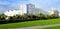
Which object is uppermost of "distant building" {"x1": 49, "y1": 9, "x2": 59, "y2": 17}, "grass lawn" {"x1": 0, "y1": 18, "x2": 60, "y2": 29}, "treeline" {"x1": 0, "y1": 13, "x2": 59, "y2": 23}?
"distant building" {"x1": 49, "y1": 9, "x2": 59, "y2": 17}

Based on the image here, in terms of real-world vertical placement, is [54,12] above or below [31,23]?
above

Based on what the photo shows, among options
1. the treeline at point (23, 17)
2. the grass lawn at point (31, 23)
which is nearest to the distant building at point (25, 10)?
the treeline at point (23, 17)

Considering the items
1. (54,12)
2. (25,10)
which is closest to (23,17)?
(25,10)

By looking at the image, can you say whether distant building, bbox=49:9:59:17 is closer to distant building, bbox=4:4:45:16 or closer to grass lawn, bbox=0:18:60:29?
grass lawn, bbox=0:18:60:29

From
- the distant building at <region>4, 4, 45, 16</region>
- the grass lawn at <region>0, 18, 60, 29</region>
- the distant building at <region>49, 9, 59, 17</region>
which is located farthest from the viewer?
the distant building at <region>49, 9, 59, 17</region>

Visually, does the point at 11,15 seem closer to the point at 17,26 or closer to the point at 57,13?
the point at 17,26

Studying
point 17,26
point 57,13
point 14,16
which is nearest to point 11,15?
point 14,16

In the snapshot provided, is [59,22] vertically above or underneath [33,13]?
underneath

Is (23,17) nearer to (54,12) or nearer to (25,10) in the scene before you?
(25,10)

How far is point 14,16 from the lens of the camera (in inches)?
167

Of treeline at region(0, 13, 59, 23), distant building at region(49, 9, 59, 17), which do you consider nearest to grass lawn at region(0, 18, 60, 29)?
treeline at region(0, 13, 59, 23)

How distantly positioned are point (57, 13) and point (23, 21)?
51.4 inches

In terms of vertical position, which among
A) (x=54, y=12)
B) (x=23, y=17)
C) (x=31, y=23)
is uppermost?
(x=54, y=12)

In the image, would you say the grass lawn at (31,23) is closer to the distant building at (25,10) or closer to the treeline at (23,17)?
→ the treeline at (23,17)
